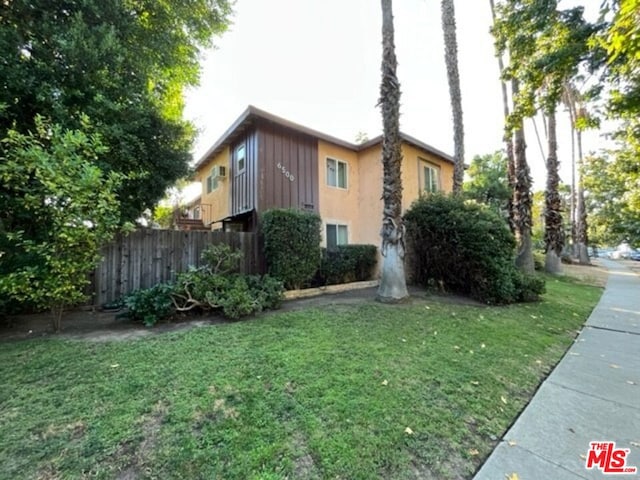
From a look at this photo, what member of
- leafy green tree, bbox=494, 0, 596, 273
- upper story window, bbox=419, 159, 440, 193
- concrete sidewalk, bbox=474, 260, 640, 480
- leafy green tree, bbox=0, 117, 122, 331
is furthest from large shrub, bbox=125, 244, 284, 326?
leafy green tree, bbox=494, 0, 596, 273

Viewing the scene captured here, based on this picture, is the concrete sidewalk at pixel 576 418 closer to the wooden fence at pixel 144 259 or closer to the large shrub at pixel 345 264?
the large shrub at pixel 345 264

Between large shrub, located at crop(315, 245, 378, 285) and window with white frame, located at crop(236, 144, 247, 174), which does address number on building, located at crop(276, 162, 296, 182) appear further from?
large shrub, located at crop(315, 245, 378, 285)

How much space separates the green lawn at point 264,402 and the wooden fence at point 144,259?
2425 millimetres

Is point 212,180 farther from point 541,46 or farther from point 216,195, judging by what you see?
point 541,46

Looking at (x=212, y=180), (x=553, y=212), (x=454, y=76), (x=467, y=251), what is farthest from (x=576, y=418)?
(x=553, y=212)

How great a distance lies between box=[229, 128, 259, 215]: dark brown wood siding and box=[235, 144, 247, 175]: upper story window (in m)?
0.07

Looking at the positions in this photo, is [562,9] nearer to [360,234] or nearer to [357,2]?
[357,2]

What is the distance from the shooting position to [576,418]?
106 inches

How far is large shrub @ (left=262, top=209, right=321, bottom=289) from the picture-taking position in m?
7.65

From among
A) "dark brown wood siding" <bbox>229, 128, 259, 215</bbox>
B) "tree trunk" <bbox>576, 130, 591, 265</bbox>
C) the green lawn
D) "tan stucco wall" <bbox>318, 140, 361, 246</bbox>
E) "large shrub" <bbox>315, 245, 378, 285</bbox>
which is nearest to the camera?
the green lawn

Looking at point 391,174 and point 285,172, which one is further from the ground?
point 285,172

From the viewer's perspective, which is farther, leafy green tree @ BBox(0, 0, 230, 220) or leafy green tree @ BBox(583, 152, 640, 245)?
leafy green tree @ BBox(583, 152, 640, 245)

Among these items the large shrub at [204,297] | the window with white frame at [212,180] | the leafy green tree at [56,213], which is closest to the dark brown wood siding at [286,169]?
the large shrub at [204,297]

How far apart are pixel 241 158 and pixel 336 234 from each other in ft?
15.2
